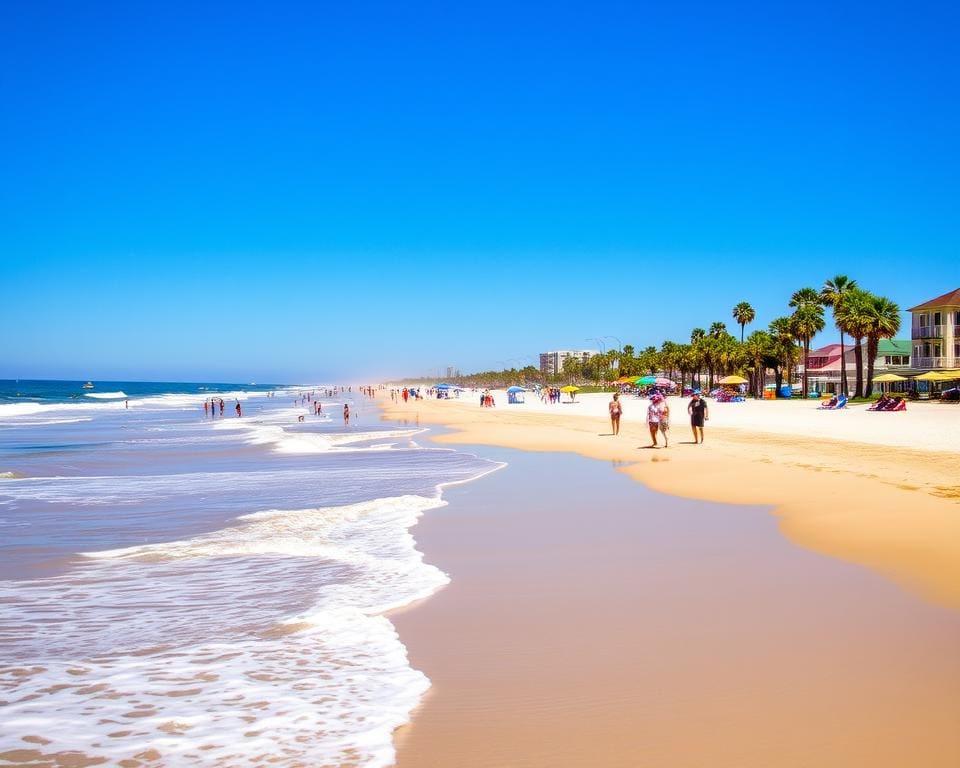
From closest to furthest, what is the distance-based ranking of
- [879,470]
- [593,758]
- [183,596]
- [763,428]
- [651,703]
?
[593,758]
[651,703]
[183,596]
[879,470]
[763,428]

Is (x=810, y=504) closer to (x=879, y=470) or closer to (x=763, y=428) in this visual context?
(x=879, y=470)

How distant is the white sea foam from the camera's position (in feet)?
13.7

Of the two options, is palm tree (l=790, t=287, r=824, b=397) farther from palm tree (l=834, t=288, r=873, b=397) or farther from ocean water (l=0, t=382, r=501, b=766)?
ocean water (l=0, t=382, r=501, b=766)

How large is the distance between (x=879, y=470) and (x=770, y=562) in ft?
29.3

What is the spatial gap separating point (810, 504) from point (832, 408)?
36689mm

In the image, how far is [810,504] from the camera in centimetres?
1172

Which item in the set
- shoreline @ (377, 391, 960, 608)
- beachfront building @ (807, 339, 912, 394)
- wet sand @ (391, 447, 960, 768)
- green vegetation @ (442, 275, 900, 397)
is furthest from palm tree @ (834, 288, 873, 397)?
wet sand @ (391, 447, 960, 768)

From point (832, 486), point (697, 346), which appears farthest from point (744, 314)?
point (832, 486)

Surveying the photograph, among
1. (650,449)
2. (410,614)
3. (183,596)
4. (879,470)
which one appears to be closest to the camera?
(410,614)

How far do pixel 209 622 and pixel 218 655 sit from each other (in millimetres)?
936

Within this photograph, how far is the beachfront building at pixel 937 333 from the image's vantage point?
204 feet

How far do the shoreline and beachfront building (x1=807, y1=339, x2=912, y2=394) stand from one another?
2532 inches

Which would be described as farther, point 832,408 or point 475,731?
point 832,408

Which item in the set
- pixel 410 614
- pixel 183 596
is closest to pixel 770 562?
pixel 410 614
